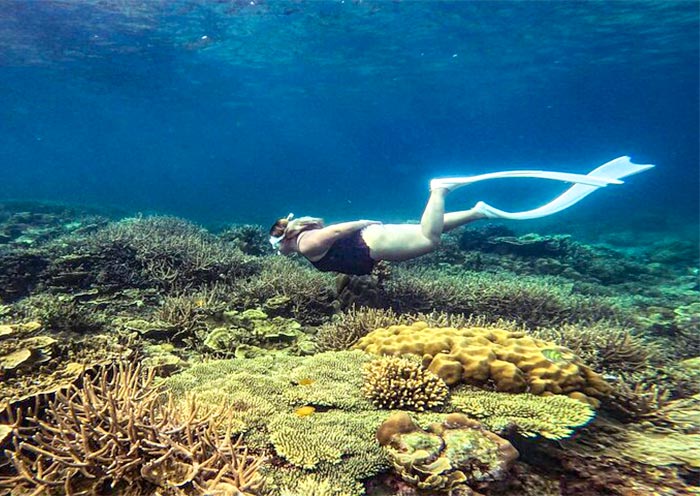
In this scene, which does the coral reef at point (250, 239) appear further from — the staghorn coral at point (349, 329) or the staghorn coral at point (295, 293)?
the staghorn coral at point (349, 329)

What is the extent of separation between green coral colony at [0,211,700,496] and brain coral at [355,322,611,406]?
2 cm

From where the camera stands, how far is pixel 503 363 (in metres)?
4.14

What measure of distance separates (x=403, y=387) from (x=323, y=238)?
319 centimetres

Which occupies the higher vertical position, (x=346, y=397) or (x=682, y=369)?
(x=346, y=397)

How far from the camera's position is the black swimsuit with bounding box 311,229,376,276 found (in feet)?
21.4

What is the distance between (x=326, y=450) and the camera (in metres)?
2.98

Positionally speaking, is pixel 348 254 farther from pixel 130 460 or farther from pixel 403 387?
pixel 130 460

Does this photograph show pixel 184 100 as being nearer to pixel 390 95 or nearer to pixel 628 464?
pixel 390 95

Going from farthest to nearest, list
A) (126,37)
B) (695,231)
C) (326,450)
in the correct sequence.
Result: (126,37)
(695,231)
(326,450)

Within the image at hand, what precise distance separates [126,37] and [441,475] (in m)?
35.2

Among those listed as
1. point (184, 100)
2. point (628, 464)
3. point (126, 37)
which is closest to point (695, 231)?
point (628, 464)

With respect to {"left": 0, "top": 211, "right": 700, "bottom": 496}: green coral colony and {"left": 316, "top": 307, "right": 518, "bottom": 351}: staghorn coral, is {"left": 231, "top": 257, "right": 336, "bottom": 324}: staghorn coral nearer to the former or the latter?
{"left": 0, "top": 211, "right": 700, "bottom": 496}: green coral colony

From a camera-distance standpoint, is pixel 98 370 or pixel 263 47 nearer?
pixel 98 370

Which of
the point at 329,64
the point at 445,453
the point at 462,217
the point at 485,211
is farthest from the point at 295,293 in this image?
the point at 329,64
